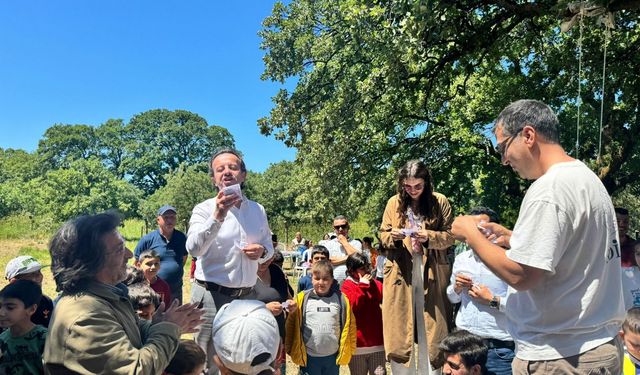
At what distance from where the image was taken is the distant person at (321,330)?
160 inches

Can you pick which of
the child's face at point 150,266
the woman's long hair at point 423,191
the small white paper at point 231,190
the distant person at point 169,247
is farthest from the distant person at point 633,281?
the distant person at point 169,247

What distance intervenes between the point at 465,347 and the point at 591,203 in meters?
1.72

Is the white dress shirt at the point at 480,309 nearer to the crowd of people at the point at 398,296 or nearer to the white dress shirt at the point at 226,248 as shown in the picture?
the crowd of people at the point at 398,296

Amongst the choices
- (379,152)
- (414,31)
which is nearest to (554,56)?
(379,152)

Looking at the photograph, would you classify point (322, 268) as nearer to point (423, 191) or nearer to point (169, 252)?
point (423, 191)

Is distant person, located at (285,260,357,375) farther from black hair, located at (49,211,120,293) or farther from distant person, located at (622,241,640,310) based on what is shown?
black hair, located at (49,211,120,293)

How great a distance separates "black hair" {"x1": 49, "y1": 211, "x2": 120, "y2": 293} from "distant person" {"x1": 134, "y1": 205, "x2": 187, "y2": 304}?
12.7 feet

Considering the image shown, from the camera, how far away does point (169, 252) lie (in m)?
5.93

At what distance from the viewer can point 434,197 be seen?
3.92 metres

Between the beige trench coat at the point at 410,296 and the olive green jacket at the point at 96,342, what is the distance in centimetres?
230

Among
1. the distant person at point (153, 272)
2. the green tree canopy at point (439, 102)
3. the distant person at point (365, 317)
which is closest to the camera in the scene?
the distant person at point (365, 317)

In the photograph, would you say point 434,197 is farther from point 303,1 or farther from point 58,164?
point 58,164

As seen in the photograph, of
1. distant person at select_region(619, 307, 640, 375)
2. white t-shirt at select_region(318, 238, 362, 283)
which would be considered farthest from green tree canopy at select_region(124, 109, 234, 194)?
distant person at select_region(619, 307, 640, 375)

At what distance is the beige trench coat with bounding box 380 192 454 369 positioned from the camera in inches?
150
